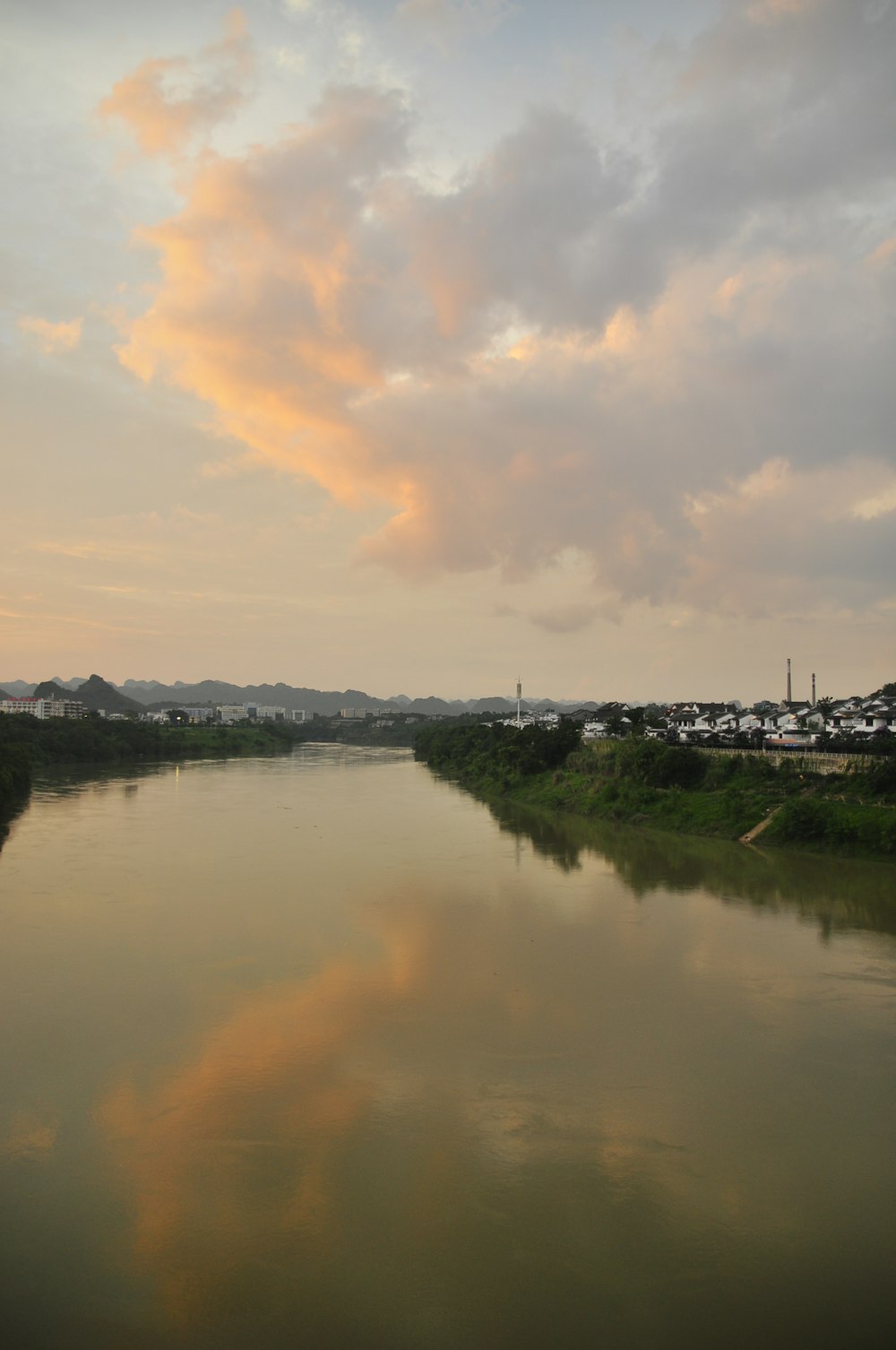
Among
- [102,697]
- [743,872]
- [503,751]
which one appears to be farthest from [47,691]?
[743,872]

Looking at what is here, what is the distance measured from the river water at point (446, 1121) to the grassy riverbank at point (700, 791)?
14.1ft

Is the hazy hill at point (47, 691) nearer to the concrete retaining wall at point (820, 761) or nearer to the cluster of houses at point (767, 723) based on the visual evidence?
the cluster of houses at point (767, 723)

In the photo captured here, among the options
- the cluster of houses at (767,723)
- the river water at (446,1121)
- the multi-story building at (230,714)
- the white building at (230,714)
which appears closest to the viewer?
the river water at (446,1121)

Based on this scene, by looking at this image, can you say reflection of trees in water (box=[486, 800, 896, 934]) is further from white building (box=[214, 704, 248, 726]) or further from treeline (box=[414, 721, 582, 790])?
white building (box=[214, 704, 248, 726])

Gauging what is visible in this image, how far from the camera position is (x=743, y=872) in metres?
17.5

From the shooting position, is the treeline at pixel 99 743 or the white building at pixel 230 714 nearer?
the treeline at pixel 99 743

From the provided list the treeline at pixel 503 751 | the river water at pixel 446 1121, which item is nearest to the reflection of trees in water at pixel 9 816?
the river water at pixel 446 1121

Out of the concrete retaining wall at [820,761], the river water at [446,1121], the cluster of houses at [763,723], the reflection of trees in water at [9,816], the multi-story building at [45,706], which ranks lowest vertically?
the river water at [446,1121]

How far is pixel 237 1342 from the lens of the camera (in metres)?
4.55

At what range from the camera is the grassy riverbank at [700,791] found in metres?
19.2

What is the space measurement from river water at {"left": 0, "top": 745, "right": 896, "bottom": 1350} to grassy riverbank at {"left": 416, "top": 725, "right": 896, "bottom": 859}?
14.1 ft

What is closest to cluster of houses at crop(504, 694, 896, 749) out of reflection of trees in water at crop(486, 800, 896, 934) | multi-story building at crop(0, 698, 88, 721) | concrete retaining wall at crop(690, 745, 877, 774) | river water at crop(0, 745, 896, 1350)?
concrete retaining wall at crop(690, 745, 877, 774)

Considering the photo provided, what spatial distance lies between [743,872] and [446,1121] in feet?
40.5

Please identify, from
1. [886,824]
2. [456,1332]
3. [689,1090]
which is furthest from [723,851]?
[456,1332]
